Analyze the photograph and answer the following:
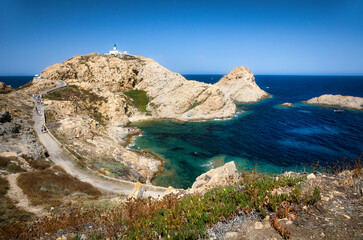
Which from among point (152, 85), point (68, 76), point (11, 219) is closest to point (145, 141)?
point (11, 219)

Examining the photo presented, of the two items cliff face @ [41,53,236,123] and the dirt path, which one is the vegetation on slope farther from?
cliff face @ [41,53,236,123]

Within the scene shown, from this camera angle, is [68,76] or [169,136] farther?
[68,76]

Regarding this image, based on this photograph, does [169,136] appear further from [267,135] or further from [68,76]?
[68,76]

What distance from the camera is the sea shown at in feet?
113

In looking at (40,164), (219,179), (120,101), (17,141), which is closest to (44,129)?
(17,141)

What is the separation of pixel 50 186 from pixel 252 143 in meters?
40.0

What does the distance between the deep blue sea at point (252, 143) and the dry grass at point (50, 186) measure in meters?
13.3

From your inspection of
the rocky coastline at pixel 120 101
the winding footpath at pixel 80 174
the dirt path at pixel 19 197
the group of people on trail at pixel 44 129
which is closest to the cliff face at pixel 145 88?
the rocky coastline at pixel 120 101

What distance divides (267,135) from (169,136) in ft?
86.6

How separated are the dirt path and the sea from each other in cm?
1761

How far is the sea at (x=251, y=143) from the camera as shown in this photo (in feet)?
113

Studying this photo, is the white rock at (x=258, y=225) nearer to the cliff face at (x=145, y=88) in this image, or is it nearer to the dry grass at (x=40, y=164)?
the dry grass at (x=40, y=164)

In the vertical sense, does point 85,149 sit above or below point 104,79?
below

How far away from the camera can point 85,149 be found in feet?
102
